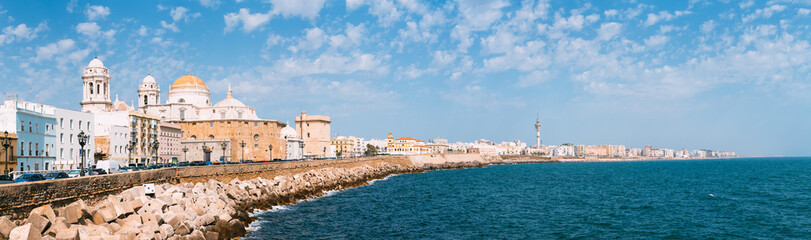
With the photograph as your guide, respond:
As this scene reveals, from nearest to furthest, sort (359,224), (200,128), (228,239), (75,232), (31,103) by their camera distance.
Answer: (75,232), (228,239), (359,224), (31,103), (200,128)

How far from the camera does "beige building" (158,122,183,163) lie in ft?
253

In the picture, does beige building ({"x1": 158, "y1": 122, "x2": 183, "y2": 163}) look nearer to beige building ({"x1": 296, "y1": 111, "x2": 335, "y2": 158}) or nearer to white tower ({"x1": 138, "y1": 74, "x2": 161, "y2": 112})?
white tower ({"x1": 138, "y1": 74, "x2": 161, "y2": 112})

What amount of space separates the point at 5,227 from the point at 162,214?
6965mm

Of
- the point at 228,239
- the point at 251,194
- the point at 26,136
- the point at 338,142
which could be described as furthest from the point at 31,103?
the point at 338,142

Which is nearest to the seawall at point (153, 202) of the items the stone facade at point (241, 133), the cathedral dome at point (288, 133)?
the stone facade at point (241, 133)

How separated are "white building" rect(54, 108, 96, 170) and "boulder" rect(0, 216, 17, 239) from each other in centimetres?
3519

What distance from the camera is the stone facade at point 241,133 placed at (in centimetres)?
8675

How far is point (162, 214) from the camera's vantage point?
22094mm

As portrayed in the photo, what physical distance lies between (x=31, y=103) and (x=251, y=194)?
2460 centimetres

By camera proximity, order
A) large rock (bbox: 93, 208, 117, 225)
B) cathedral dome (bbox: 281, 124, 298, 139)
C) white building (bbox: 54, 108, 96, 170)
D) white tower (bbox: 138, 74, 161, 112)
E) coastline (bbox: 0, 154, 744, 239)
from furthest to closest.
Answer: cathedral dome (bbox: 281, 124, 298, 139)
white tower (bbox: 138, 74, 161, 112)
white building (bbox: 54, 108, 96, 170)
large rock (bbox: 93, 208, 117, 225)
coastline (bbox: 0, 154, 744, 239)

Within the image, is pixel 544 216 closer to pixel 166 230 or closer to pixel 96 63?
pixel 166 230

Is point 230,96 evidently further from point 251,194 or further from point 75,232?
point 75,232

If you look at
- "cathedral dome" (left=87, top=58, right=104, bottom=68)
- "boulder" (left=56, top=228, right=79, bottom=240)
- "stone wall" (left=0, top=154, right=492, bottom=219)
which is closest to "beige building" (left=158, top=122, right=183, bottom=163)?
"cathedral dome" (left=87, top=58, right=104, bottom=68)

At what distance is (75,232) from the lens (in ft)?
53.4
